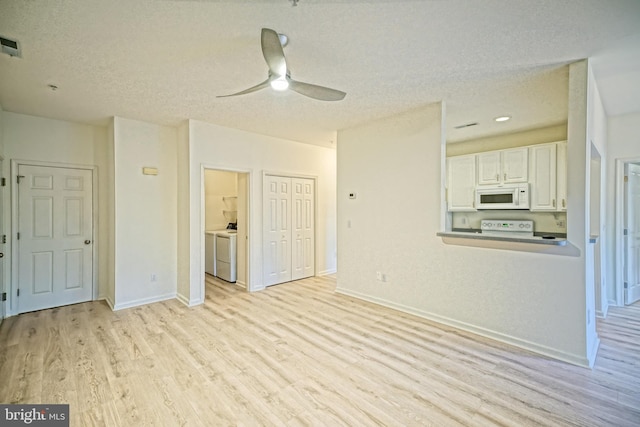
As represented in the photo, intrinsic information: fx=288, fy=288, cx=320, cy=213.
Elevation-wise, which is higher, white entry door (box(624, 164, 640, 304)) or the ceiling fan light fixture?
the ceiling fan light fixture

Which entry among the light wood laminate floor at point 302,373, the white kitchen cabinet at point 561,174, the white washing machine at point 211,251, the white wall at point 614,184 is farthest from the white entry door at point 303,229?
the white wall at point 614,184

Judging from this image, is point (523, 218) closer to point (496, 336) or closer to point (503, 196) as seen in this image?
point (503, 196)

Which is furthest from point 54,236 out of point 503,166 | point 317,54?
point 503,166

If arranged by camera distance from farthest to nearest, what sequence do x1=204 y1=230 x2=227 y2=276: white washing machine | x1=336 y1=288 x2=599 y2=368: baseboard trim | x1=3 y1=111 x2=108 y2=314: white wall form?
x1=204 y1=230 x2=227 y2=276: white washing machine → x1=3 y1=111 x2=108 y2=314: white wall → x1=336 y1=288 x2=599 y2=368: baseboard trim

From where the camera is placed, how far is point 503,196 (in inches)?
183

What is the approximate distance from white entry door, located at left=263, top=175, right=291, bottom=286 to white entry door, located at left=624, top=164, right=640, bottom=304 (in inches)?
202

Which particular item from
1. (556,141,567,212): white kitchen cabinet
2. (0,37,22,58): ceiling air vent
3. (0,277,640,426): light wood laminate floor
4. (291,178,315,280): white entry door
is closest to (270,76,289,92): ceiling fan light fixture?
(0,37,22,58): ceiling air vent

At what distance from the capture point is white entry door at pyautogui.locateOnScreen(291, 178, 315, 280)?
5.50 metres

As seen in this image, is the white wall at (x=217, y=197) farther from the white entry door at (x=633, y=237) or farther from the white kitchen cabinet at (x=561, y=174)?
the white entry door at (x=633, y=237)

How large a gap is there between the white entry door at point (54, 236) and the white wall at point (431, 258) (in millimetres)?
3883

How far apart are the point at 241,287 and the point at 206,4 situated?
14.0 ft

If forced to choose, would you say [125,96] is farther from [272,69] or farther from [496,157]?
[496,157]

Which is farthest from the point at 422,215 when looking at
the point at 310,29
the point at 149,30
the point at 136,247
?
the point at 136,247

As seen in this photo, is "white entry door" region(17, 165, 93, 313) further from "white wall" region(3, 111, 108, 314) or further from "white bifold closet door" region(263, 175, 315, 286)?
"white bifold closet door" region(263, 175, 315, 286)
